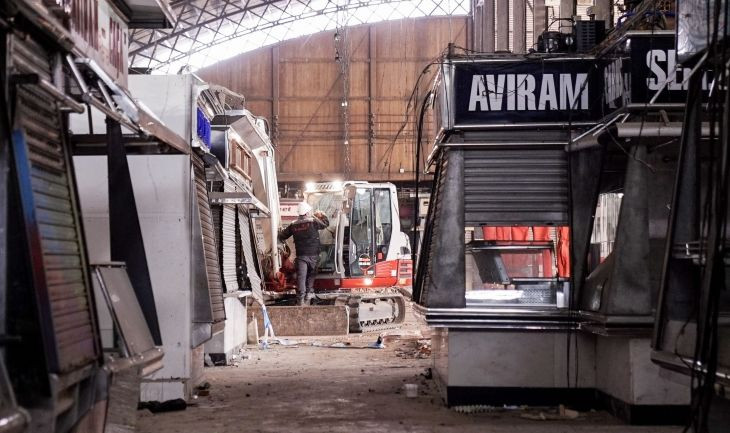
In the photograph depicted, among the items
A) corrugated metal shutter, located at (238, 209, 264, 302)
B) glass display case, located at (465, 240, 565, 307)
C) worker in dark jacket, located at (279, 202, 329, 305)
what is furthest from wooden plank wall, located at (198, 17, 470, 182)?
glass display case, located at (465, 240, 565, 307)

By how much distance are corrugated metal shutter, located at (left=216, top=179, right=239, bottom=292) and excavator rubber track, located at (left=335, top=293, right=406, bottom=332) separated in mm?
5834

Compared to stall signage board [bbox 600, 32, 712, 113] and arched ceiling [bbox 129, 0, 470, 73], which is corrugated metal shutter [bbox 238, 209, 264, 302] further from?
arched ceiling [bbox 129, 0, 470, 73]

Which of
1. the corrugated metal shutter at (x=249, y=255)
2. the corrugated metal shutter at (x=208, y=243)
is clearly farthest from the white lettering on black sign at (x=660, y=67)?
the corrugated metal shutter at (x=249, y=255)

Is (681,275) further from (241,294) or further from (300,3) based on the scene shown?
(300,3)

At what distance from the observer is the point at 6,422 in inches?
144

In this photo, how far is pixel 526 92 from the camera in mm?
9180

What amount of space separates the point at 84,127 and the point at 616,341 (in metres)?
5.38

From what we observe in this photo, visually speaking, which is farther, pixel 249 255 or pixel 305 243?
pixel 305 243

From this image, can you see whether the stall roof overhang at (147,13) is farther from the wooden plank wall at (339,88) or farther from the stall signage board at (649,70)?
the wooden plank wall at (339,88)

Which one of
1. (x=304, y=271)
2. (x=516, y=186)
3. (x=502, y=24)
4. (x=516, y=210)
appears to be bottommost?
(x=304, y=271)

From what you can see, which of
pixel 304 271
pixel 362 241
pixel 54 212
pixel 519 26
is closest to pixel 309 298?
pixel 304 271

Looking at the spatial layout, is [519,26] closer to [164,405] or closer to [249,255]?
[249,255]

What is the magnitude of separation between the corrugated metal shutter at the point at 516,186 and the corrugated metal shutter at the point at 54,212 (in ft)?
15.6

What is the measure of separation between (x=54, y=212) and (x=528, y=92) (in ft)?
17.9
